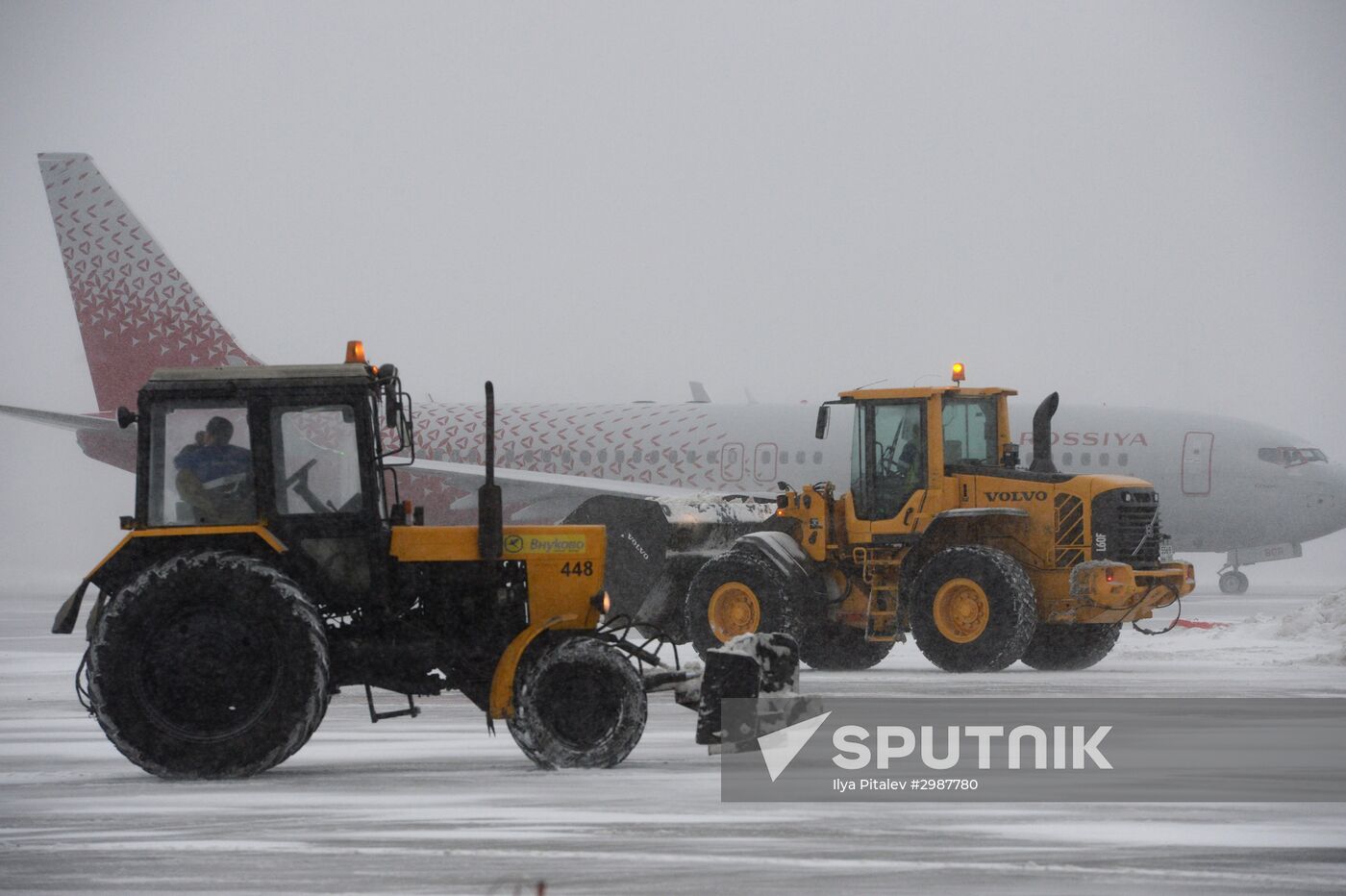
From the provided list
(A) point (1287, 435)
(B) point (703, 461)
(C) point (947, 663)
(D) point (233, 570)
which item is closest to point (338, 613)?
(D) point (233, 570)

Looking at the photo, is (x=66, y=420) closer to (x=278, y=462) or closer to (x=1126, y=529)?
(x=1126, y=529)

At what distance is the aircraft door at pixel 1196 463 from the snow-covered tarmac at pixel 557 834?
61.3 ft

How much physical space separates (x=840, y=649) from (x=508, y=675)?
9729 mm

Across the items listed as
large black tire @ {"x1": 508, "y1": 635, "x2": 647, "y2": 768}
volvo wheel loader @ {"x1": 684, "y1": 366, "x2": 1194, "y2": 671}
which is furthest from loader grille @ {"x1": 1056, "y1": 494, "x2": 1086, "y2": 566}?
large black tire @ {"x1": 508, "y1": 635, "x2": 647, "y2": 768}

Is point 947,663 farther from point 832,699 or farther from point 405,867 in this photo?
point 405,867

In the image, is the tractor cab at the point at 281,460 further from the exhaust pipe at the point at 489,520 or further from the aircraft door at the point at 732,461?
the aircraft door at the point at 732,461

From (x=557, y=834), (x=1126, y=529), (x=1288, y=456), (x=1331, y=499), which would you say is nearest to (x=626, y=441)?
(x=1288, y=456)

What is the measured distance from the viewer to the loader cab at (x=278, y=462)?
36.8 feet

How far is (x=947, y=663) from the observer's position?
18359mm

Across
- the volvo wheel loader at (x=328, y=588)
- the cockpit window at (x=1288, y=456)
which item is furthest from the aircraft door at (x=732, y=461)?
the volvo wheel loader at (x=328, y=588)

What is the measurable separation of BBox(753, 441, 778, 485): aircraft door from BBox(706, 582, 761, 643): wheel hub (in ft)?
39.6

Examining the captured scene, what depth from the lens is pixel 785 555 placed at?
1936cm

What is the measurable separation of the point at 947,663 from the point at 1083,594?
53.3 inches

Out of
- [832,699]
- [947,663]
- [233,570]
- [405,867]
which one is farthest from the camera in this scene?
[947,663]
